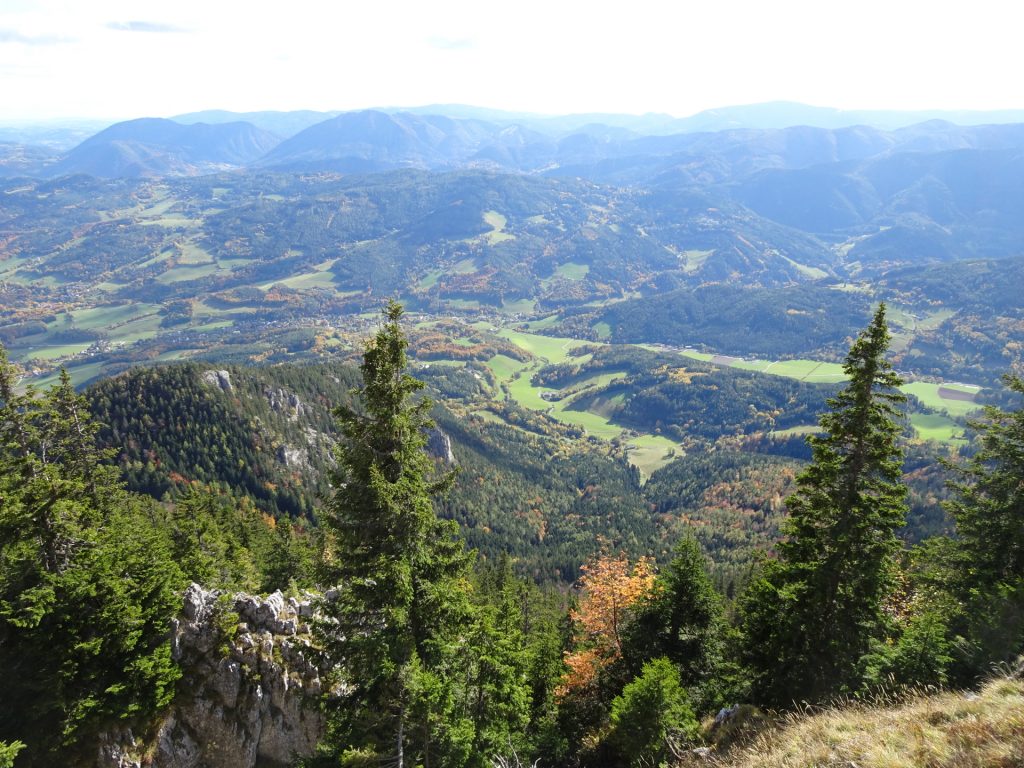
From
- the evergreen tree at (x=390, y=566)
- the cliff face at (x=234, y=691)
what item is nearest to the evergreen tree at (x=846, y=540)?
the evergreen tree at (x=390, y=566)

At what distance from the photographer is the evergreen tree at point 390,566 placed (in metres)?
19.6

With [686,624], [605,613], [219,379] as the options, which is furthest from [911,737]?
[219,379]

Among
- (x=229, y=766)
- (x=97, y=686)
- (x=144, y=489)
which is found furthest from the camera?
(x=144, y=489)

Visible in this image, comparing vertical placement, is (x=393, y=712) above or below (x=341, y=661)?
below

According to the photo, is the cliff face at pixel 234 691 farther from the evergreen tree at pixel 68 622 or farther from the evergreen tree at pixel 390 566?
the evergreen tree at pixel 390 566

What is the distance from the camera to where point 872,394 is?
2411cm

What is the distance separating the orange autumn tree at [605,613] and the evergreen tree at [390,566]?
1758 cm

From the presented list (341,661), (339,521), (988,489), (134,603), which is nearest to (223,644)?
(134,603)

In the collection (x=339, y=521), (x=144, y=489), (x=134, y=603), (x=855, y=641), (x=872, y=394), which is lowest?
(x=144, y=489)

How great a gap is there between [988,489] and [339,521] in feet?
99.6

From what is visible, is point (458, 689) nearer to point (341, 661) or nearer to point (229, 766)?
point (341, 661)

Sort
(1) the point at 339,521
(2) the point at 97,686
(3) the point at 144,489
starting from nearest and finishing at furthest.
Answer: (1) the point at 339,521
(2) the point at 97,686
(3) the point at 144,489

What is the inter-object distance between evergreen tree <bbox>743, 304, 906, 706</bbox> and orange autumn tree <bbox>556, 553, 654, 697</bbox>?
1158 cm

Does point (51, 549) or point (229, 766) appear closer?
point (51, 549)
